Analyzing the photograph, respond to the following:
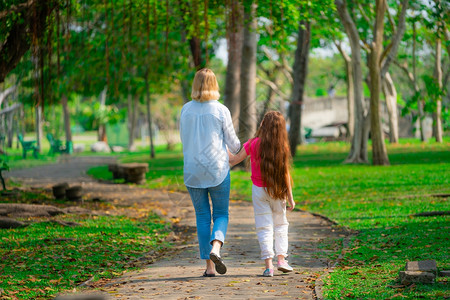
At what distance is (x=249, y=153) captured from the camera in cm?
727

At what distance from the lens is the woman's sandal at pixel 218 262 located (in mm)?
6566

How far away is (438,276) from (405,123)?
53219 millimetres

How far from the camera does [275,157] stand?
7.07 metres

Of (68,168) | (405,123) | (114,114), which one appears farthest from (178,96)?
(68,168)

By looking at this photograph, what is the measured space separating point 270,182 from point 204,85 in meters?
1.27

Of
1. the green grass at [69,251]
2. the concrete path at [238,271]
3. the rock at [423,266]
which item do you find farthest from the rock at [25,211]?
the rock at [423,266]

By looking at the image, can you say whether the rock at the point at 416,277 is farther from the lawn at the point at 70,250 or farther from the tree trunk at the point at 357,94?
the tree trunk at the point at 357,94

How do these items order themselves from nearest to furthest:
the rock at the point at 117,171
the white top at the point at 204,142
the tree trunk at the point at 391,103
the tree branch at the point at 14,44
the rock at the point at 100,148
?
the white top at the point at 204,142 → the tree branch at the point at 14,44 → the rock at the point at 117,171 → the tree trunk at the point at 391,103 → the rock at the point at 100,148

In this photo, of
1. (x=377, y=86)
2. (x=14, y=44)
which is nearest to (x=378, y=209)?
(x=14, y=44)

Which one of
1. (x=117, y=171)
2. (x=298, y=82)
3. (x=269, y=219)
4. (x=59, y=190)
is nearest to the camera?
(x=269, y=219)

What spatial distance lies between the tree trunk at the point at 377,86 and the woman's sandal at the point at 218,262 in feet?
54.2

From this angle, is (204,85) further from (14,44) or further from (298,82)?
(298,82)

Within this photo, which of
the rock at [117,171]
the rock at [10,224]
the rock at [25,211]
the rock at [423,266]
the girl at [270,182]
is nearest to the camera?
the rock at [423,266]

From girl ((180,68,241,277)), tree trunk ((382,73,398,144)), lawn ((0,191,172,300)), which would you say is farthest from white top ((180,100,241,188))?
tree trunk ((382,73,398,144))
